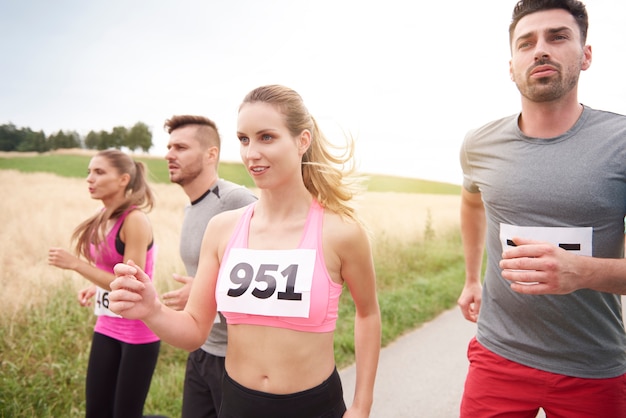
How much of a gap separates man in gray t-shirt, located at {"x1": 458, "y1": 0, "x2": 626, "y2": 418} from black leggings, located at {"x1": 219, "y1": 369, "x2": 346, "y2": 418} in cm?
79

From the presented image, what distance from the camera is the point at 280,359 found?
5.48ft

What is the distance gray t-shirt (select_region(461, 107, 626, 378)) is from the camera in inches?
69.7

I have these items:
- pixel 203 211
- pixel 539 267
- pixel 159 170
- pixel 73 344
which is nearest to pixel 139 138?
pixel 159 170

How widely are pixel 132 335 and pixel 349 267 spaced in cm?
175

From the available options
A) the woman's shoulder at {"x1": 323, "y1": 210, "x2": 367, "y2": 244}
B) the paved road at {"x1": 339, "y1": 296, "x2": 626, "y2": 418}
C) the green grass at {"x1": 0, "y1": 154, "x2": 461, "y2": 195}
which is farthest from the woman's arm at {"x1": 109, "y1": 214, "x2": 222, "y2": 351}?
the green grass at {"x1": 0, "y1": 154, "x2": 461, "y2": 195}

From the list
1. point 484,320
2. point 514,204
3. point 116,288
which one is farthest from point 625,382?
point 116,288

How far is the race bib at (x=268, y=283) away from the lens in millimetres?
1652

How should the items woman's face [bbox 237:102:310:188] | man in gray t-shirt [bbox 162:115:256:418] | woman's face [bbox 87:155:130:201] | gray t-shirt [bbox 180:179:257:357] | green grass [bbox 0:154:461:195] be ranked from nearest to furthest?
woman's face [bbox 237:102:310:188]
man in gray t-shirt [bbox 162:115:256:418]
gray t-shirt [bbox 180:179:257:357]
woman's face [bbox 87:155:130:201]
green grass [bbox 0:154:461:195]

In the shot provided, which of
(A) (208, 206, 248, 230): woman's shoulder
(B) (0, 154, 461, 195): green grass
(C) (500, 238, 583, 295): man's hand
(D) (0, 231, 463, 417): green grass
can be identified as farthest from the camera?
(B) (0, 154, 461, 195): green grass

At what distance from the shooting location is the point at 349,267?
177 centimetres

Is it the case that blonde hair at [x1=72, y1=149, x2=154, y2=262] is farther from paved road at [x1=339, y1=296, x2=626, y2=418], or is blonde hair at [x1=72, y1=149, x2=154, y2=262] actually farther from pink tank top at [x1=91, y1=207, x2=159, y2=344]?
paved road at [x1=339, y1=296, x2=626, y2=418]

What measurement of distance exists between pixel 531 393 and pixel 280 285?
126 centimetres

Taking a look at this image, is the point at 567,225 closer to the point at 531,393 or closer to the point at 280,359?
the point at 531,393

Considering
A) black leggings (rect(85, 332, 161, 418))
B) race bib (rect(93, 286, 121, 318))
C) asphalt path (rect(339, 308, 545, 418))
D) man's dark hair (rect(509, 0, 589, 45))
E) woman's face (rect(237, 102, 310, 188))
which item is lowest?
asphalt path (rect(339, 308, 545, 418))
